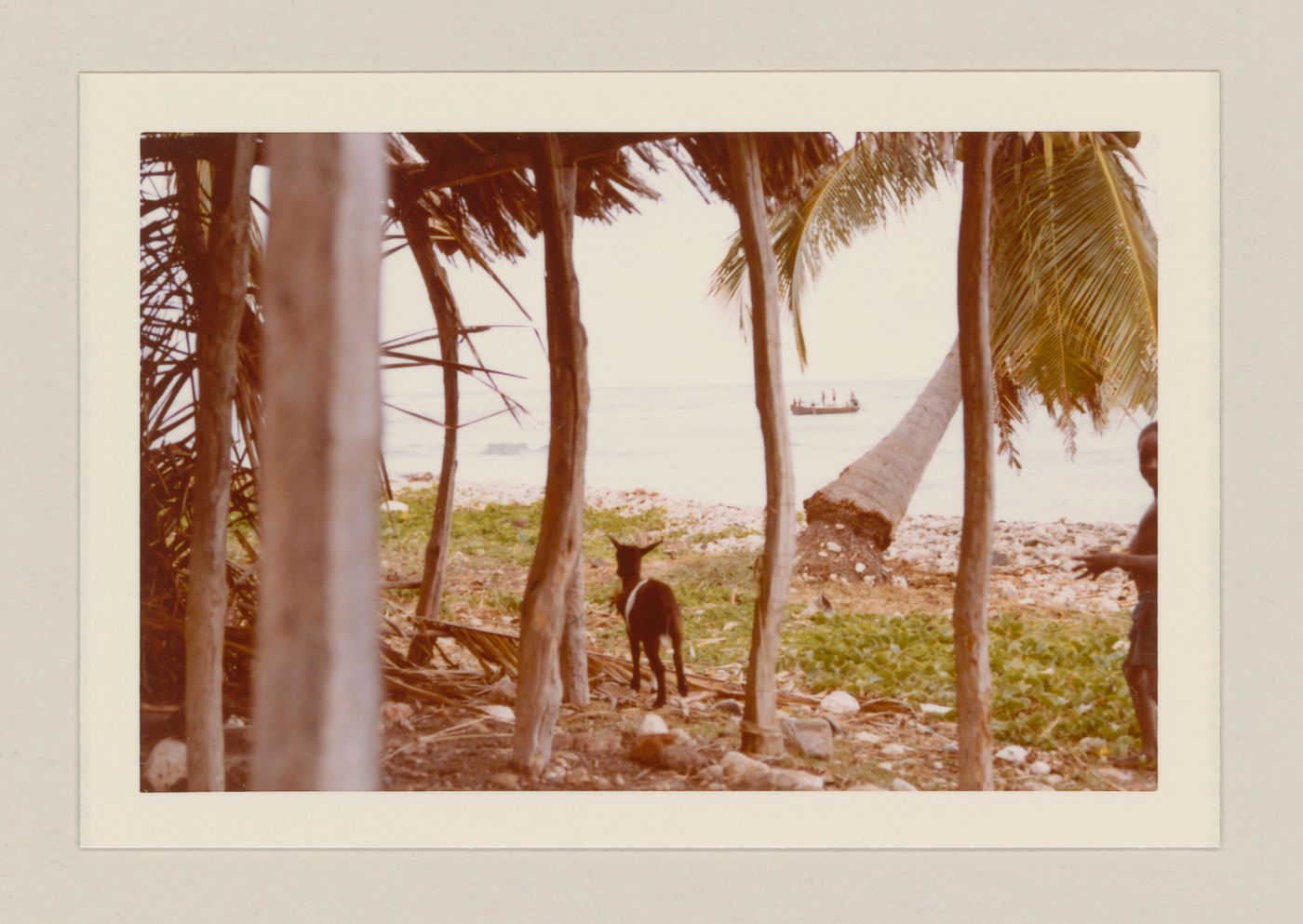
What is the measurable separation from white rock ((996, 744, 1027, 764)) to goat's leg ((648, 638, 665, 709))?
102 centimetres

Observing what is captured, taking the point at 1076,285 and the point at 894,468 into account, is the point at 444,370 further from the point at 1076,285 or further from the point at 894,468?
the point at 1076,285

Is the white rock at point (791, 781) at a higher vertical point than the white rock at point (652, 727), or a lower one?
lower

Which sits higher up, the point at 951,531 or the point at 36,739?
the point at 951,531

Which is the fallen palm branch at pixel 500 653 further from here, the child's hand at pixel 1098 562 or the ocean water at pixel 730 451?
the child's hand at pixel 1098 562

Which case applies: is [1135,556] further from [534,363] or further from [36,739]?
[36,739]

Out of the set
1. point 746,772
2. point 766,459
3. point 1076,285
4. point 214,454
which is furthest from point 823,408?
point 214,454

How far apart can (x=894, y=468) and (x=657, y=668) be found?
94cm

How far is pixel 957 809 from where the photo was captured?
2.77 meters

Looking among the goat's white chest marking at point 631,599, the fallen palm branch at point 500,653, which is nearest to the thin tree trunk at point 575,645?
the fallen palm branch at point 500,653

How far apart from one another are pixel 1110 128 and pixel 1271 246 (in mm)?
591

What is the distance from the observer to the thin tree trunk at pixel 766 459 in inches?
108

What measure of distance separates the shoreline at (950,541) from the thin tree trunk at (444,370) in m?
0.06

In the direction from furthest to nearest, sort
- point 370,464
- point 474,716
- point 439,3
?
point 474,716 < point 439,3 < point 370,464

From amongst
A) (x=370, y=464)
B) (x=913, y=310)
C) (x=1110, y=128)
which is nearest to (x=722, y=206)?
(x=913, y=310)
